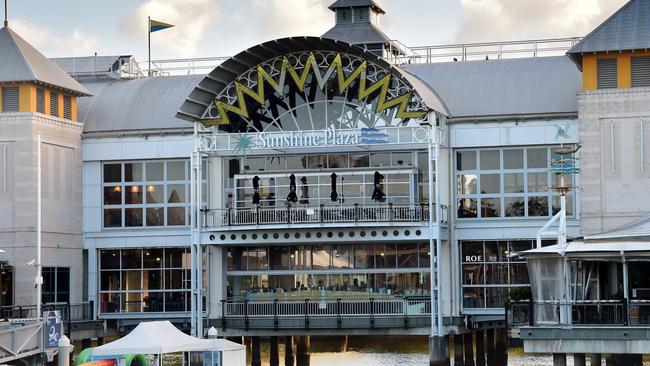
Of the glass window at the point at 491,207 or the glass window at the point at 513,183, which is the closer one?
the glass window at the point at 513,183

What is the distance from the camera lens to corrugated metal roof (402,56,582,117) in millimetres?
76000

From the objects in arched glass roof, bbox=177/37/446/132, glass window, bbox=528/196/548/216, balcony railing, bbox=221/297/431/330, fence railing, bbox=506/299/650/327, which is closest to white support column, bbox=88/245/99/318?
balcony railing, bbox=221/297/431/330

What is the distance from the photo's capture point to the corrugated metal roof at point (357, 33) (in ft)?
286

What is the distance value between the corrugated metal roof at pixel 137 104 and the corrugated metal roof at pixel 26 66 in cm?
174

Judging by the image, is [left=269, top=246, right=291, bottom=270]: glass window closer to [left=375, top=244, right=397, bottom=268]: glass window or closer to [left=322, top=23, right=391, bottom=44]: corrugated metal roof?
[left=375, top=244, right=397, bottom=268]: glass window

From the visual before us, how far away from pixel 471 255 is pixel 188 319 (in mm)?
14205

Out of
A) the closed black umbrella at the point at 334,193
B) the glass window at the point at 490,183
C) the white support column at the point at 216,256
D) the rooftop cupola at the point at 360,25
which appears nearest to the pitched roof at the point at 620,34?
the glass window at the point at 490,183

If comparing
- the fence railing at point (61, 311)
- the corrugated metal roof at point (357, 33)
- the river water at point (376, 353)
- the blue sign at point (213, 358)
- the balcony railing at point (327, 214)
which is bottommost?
the river water at point (376, 353)

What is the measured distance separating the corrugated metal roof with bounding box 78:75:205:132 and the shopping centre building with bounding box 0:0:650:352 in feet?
1.58

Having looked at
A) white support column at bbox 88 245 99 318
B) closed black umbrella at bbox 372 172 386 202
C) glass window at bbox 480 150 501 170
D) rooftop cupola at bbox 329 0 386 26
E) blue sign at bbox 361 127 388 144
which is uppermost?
rooftop cupola at bbox 329 0 386 26

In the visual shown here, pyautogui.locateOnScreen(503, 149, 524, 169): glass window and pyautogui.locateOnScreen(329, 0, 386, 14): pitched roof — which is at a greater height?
pyautogui.locateOnScreen(329, 0, 386, 14): pitched roof

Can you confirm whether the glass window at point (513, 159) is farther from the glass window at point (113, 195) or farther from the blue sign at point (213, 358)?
the blue sign at point (213, 358)

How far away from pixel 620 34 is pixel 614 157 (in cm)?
559

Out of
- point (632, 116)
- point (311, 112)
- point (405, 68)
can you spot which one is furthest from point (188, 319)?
point (632, 116)
